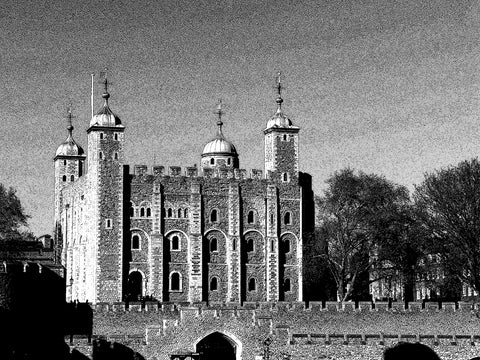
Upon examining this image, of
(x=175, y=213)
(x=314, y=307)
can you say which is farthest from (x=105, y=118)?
(x=314, y=307)

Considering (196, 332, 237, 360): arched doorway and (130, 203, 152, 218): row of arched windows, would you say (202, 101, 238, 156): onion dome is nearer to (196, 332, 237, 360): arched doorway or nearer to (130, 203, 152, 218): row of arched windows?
(130, 203, 152, 218): row of arched windows

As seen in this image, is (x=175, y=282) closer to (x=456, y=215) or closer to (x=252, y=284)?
(x=252, y=284)

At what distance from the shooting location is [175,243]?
312 ft

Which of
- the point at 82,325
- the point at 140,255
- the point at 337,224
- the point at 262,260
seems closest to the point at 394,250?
the point at 337,224

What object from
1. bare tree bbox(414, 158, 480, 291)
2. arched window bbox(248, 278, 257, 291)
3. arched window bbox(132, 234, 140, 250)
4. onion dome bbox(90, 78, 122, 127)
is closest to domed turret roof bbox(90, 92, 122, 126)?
onion dome bbox(90, 78, 122, 127)

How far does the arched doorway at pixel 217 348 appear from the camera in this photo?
235 ft

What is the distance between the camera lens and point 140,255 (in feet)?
308

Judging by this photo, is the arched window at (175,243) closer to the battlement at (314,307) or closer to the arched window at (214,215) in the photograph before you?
the arched window at (214,215)

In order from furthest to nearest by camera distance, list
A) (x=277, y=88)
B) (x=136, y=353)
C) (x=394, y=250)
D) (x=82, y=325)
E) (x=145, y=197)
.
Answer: (x=277, y=88), (x=145, y=197), (x=394, y=250), (x=82, y=325), (x=136, y=353)

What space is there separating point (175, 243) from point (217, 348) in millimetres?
22643

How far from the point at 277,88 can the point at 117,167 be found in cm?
1525

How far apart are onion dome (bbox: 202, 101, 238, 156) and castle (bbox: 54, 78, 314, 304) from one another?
6.77 metres

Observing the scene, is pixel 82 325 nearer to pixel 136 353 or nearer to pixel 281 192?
pixel 136 353

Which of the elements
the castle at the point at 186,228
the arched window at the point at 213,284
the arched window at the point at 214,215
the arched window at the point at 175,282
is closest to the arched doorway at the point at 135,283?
the castle at the point at 186,228
